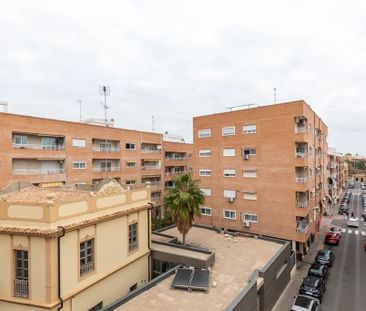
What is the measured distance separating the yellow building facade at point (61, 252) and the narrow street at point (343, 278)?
12071 millimetres

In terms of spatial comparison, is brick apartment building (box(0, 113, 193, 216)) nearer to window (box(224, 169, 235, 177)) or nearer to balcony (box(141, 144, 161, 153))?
balcony (box(141, 144, 161, 153))

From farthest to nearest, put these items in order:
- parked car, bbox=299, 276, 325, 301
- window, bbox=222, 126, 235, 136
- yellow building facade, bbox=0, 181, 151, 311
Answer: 1. window, bbox=222, 126, 235, 136
2. parked car, bbox=299, 276, 325, 301
3. yellow building facade, bbox=0, 181, 151, 311

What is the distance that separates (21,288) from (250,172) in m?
23.7

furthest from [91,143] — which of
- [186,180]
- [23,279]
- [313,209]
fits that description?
[313,209]

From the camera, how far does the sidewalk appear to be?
18.6 metres

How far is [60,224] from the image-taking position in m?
12.3

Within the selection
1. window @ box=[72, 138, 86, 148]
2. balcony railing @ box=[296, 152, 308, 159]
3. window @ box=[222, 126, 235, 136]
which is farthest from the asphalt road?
window @ box=[72, 138, 86, 148]

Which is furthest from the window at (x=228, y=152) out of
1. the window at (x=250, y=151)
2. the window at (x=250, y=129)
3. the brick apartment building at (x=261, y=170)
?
the window at (x=250, y=129)

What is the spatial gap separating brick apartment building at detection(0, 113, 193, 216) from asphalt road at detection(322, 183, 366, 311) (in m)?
25.4

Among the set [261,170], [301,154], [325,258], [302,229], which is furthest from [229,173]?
[325,258]

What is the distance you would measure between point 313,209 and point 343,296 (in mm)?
13252

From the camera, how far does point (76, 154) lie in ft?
115

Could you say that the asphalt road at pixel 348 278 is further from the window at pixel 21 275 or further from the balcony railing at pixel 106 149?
the balcony railing at pixel 106 149

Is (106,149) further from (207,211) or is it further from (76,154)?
(207,211)
